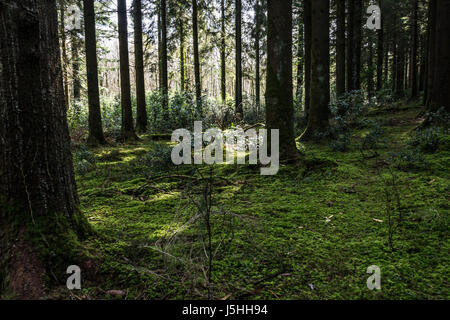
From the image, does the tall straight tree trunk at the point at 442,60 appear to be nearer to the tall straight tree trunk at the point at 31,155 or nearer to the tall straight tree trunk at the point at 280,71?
the tall straight tree trunk at the point at 280,71

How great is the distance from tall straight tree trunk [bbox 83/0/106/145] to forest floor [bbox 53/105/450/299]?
546cm

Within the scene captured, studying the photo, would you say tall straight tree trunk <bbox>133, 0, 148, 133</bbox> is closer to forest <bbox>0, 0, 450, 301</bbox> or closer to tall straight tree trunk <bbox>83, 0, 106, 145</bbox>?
tall straight tree trunk <bbox>83, 0, 106, 145</bbox>

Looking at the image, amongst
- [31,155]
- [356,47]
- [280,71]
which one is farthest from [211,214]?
[356,47]

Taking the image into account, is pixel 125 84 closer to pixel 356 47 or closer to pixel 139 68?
pixel 139 68

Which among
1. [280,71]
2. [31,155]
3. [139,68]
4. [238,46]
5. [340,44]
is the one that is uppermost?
[238,46]

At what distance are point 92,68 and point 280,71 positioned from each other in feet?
23.4

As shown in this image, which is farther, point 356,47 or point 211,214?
point 356,47

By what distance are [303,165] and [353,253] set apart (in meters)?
3.20

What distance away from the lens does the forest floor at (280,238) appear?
2.19 metres

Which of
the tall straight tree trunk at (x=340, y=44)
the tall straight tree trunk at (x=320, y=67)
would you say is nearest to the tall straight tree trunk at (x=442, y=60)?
the tall straight tree trunk at (x=320, y=67)

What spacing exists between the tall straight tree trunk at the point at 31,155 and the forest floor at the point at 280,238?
268 mm

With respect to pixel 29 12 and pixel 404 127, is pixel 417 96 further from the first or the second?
pixel 29 12

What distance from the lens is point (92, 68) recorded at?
9.89 m
